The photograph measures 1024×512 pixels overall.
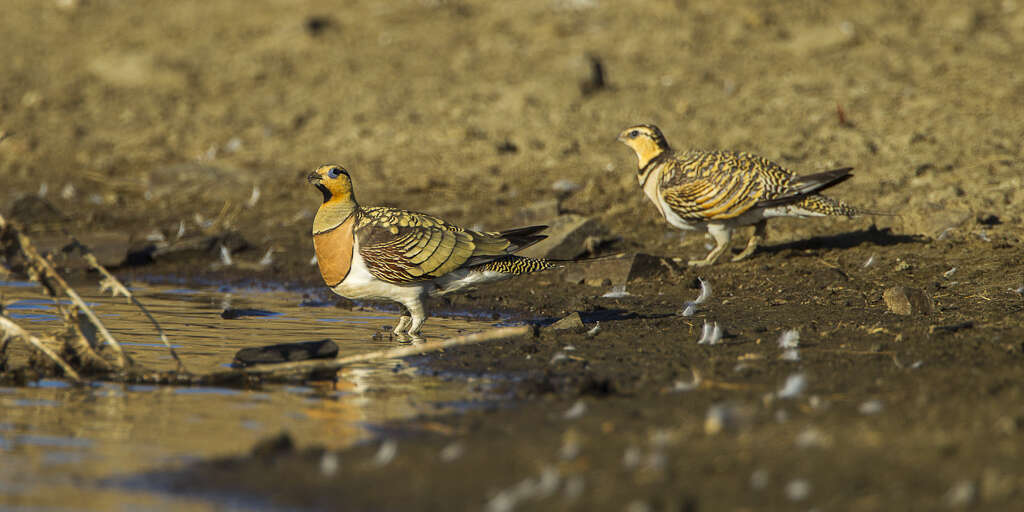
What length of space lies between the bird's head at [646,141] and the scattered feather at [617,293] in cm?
148

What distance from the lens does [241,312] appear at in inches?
397

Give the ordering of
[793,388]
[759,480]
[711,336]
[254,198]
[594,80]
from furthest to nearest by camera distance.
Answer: [594,80]
[254,198]
[711,336]
[793,388]
[759,480]

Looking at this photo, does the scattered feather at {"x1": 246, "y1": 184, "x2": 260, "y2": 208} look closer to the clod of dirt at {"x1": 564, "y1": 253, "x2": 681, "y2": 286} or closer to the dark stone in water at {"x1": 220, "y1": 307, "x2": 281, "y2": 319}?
the dark stone in water at {"x1": 220, "y1": 307, "x2": 281, "y2": 319}

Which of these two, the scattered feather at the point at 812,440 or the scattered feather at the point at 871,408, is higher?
the scattered feather at the point at 871,408

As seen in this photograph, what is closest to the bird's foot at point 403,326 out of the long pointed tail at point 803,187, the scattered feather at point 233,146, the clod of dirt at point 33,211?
the long pointed tail at point 803,187

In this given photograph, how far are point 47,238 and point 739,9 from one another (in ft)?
32.8

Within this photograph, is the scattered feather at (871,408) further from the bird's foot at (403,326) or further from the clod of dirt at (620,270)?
the clod of dirt at (620,270)

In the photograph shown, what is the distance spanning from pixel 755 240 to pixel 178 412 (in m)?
6.12

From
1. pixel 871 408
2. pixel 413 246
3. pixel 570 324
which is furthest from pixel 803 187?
pixel 871 408

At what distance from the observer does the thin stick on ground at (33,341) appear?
275 inches

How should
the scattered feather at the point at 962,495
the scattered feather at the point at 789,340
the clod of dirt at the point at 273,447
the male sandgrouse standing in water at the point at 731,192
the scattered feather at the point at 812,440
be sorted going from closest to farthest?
the scattered feather at the point at 962,495 → the scattered feather at the point at 812,440 → the clod of dirt at the point at 273,447 → the scattered feather at the point at 789,340 → the male sandgrouse standing in water at the point at 731,192

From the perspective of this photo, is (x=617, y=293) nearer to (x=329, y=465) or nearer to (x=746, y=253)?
(x=746, y=253)

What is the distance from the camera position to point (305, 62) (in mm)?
17938

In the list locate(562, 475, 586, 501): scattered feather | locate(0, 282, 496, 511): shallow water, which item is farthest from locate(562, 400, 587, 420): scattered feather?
locate(562, 475, 586, 501): scattered feather
